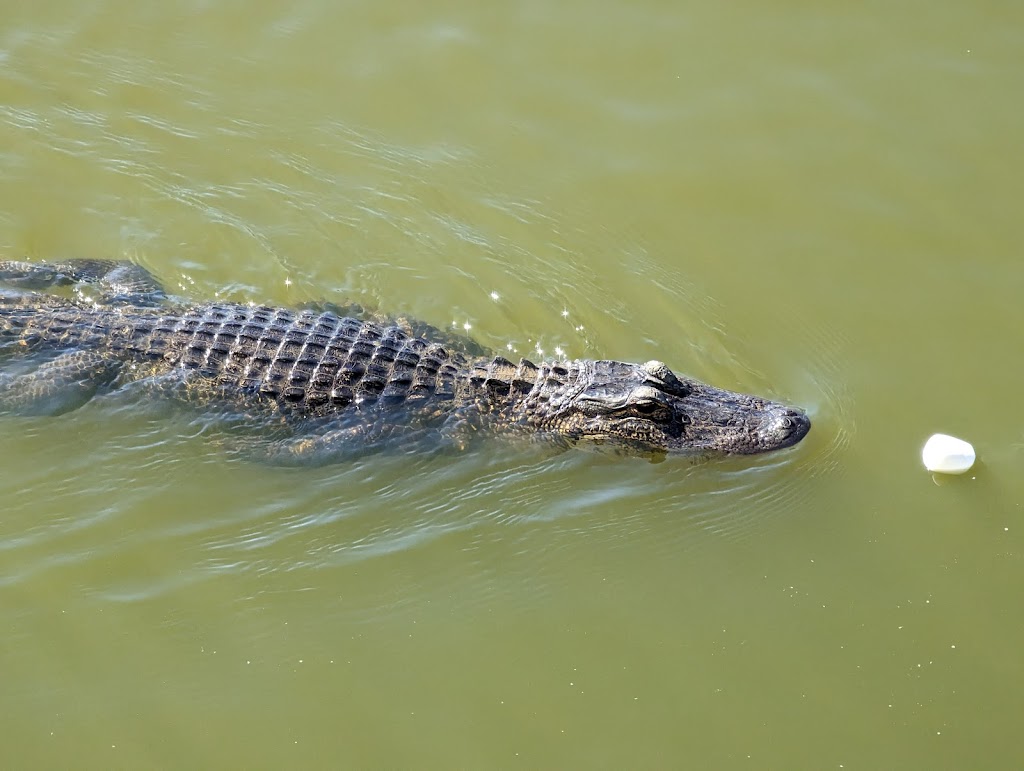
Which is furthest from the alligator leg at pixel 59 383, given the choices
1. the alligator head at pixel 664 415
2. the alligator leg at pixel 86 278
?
the alligator head at pixel 664 415

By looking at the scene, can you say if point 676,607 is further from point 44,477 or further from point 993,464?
point 44,477

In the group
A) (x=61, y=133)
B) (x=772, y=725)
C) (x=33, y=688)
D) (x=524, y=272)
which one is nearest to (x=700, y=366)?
(x=524, y=272)

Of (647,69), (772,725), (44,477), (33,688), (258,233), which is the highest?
(647,69)

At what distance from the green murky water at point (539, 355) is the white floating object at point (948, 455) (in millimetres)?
115

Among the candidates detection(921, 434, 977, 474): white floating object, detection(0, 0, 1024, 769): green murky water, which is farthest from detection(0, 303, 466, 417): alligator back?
detection(921, 434, 977, 474): white floating object

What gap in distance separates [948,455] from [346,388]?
3708 mm

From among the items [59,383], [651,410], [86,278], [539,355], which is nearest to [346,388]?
[539,355]

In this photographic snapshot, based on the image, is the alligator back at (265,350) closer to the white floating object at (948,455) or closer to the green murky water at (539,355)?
the green murky water at (539,355)

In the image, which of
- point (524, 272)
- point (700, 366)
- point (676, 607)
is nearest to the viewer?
point (676, 607)

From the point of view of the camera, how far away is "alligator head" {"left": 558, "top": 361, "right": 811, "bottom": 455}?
600 cm

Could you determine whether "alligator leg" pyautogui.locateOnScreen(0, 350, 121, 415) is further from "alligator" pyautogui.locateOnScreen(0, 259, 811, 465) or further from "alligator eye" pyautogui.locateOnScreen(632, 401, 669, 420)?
"alligator eye" pyautogui.locateOnScreen(632, 401, 669, 420)

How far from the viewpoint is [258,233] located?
736 centimetres

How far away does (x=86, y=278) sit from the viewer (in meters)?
7.02

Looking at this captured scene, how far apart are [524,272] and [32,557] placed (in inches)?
148
